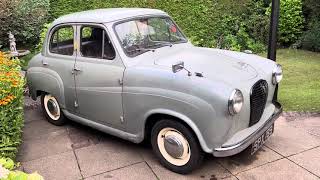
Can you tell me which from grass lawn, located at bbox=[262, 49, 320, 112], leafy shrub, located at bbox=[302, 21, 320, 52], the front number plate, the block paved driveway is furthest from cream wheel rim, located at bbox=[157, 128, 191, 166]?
leafy shrub, located at bbox=[302, 21, 320, 52]

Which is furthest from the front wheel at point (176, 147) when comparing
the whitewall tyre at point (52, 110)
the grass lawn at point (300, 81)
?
the grass lawn at point (300, 81)

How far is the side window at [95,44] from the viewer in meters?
4.70

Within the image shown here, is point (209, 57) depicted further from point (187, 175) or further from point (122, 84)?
point (187, 175)

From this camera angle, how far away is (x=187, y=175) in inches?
164

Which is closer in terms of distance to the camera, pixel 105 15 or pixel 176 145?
pixel 176 145

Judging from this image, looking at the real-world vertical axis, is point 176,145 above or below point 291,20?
below

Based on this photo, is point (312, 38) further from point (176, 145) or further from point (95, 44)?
point (176, 145)

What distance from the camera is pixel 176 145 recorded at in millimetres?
4105

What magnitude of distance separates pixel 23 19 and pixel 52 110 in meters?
5.00

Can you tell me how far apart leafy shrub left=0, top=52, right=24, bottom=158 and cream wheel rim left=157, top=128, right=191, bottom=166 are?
1806mm

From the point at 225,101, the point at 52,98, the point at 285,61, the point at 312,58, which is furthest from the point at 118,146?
the point at 312,58

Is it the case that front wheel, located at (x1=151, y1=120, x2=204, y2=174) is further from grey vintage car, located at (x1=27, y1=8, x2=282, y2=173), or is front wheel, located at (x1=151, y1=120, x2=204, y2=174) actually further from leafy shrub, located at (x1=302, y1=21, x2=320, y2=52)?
leafy shrub, located at (x1=302, y1=21, x2=320, y2=52)

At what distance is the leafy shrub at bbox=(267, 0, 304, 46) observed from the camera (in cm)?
1138

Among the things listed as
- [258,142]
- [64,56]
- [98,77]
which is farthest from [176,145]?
[64,56]
